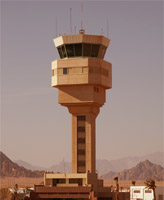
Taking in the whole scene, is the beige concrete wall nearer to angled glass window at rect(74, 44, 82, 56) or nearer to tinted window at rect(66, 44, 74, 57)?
tinted window at rect(66, 44, 74, 57)

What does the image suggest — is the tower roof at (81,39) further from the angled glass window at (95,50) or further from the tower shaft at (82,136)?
the tower shaft at (82,136)

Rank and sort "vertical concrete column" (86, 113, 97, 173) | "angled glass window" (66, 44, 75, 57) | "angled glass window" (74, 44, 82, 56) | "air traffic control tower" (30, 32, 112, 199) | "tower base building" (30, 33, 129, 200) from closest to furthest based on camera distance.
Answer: "tower base building" (30, 33, 129, 200) < "air traffic control tower" (30, 32, 112, 199) < "vertical concrete column" (86, 113, 97, 173) < "angled glass window" (74, 44, 82, 56) < "angled glass window" (66, 44, 75, 57)

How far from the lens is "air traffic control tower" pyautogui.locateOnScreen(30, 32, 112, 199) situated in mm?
164750

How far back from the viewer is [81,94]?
543 feet

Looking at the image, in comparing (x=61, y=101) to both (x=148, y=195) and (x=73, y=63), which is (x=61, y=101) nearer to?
(x=73, y=63)

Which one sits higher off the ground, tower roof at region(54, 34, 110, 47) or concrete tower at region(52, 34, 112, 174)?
tower roof at region(54, 34, 110, 47)

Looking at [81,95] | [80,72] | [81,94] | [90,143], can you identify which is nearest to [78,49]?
[80,72]

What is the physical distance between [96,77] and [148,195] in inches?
1525

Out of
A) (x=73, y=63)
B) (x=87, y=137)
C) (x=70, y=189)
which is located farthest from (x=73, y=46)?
(x=70, y=189)

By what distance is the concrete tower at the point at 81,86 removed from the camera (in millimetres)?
165375

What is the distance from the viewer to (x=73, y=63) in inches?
6540

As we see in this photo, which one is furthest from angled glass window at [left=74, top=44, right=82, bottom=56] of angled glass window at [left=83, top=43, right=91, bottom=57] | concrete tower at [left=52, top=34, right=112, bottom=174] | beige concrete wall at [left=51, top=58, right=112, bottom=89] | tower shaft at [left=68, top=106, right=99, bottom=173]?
tower shaft at [left=68, top=106, right=99, bottom=173]

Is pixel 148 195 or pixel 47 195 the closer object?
pixel 47 195

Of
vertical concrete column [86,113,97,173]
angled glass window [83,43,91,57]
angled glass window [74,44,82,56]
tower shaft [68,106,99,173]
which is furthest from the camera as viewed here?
angled glass window [83,43,91,57]
